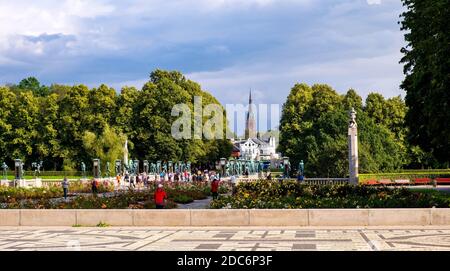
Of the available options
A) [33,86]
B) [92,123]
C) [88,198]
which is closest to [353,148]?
[88,198]

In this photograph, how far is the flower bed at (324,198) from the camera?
22.3 meters

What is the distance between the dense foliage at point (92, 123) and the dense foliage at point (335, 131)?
13278 mm

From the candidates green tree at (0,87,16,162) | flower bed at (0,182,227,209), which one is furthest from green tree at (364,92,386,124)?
green tree at (0,87,16,162)

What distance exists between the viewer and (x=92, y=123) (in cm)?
8038

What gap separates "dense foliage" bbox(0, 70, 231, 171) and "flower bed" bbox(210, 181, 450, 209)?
5044 cm

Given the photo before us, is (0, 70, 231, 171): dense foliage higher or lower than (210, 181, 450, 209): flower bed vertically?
higher

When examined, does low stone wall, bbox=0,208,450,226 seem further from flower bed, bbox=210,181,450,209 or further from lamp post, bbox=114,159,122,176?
lamp post, bbox=114,159,122,176

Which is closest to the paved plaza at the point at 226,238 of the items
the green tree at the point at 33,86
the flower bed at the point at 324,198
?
the flower bed at the point at 324,198

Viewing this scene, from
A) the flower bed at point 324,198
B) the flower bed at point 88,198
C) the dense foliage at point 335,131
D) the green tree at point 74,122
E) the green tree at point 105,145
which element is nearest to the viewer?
the flower bed at point 324,198

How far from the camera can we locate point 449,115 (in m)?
28.2

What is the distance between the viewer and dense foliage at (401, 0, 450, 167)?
2562cm

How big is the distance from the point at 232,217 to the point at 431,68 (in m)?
11.8

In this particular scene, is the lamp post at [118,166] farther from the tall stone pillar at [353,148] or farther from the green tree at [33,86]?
the green tree at [33,86]
